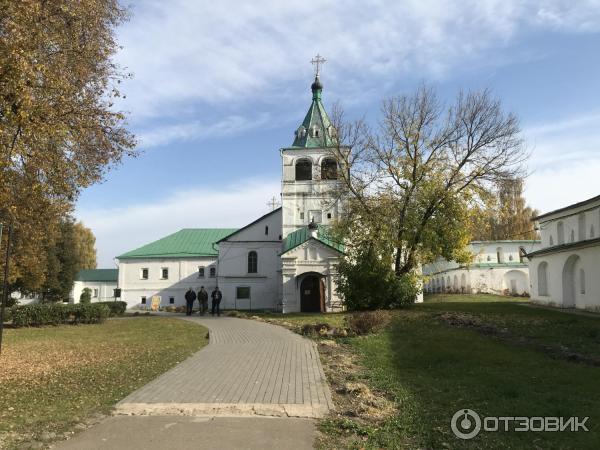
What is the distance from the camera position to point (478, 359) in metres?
11.3

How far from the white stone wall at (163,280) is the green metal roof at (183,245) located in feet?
1.87

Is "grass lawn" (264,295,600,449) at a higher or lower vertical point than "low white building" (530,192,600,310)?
lower

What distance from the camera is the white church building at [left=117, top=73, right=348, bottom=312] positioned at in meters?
36.1

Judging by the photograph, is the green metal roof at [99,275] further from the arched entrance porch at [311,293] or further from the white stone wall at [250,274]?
the arched entrance porch at [311,293]

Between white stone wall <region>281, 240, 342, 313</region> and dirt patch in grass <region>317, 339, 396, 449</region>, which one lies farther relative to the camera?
white stone wall <region>281, 240, 342, 313</region>

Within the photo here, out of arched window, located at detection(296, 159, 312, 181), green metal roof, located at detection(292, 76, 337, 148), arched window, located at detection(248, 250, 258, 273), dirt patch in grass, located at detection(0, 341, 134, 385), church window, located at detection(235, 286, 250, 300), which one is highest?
green metal roof, located at detection(292, 76, 337, 148)

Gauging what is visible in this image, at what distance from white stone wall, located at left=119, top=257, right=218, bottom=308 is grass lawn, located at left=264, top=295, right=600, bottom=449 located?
3491 centimetres

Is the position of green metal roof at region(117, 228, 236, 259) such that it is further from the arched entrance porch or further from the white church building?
the arched entrance porch

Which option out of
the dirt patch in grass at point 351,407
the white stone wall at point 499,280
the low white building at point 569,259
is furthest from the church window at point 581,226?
the dirt patch in grass at point 351,407

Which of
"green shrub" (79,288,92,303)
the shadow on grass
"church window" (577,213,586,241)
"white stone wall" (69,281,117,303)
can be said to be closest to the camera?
the shadow on grass

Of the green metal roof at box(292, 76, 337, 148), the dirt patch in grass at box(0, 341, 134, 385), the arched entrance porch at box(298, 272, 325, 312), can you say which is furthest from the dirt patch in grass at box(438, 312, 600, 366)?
the green metal roof at box(292, 76, 337, 148)

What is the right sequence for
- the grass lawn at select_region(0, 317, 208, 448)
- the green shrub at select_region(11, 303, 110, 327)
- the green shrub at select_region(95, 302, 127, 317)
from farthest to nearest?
the green shrub at select_region(95, 302, 127, 317), the green shrub at select_region(11, 303, 110, 327), the grass lawn at select_region(0, 317, 208, 448)

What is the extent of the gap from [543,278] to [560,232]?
3132 millimetres

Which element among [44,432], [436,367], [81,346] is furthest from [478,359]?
[81,346]
